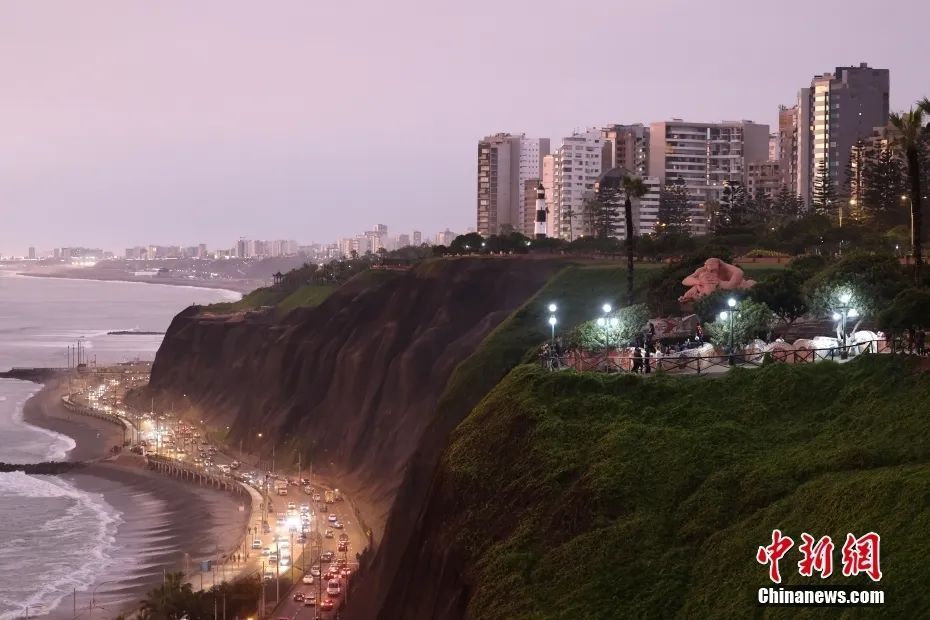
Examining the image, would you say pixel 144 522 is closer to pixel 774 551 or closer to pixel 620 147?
pixel 774 551

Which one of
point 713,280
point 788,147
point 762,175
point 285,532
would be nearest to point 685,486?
point 713,280

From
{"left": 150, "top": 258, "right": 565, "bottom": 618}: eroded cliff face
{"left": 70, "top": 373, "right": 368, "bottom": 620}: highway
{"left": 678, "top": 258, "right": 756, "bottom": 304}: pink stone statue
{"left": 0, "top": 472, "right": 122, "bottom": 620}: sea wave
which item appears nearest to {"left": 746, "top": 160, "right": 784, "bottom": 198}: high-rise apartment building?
{"left": 150, "top": 258, "right": 565, "bottom": 618}: eroded cliff face

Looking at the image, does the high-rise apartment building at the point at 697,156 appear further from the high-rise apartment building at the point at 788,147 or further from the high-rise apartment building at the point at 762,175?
the high-rise apartment building at the point at 788,147

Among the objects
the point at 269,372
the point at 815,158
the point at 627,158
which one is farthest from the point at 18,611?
the point at 627,158

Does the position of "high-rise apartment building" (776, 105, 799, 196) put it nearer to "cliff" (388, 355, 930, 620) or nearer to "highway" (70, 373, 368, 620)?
"highway" (70, 373, 368, 620)

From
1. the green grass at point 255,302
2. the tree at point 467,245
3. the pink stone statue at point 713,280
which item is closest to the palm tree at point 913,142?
the pink stone statue at point 713,280

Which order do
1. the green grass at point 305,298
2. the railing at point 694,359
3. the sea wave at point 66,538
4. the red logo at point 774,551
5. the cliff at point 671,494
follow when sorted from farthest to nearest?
the green grass at point 305,298, the sea wave at point 66,538, the railing at point 694,359, the cliff at point 671,494, the red logo at point 774,551
